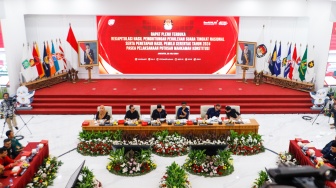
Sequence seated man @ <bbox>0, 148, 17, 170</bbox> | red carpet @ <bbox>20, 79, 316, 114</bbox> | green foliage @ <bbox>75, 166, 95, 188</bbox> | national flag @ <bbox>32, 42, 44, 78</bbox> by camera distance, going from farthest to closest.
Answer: national flag @ <bbox>32, 42, 44, 78</bbox>, red carpet @ <bbox>20, 79, 316, 114</bbox>, seated man @ <bbox>0, 148, 17, 170</bbox>, green foliage @ <bbox>75, 166, 95, 188</bbox>

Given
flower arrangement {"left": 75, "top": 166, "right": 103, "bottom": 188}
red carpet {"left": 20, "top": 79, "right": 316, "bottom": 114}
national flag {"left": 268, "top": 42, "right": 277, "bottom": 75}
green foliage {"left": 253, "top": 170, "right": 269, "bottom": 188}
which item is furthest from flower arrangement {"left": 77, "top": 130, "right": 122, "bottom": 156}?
national flag {"left": 268, "top": 42, "right": 277, "bottom": 75}

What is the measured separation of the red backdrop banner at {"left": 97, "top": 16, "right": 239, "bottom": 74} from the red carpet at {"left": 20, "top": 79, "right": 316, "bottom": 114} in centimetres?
158

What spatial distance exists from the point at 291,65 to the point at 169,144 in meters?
7.08

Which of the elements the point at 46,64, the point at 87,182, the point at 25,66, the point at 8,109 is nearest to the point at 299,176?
the point at 87,182

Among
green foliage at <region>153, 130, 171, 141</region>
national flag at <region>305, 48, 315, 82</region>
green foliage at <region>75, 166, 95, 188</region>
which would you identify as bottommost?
green foliage at <region>75, 166, 95, 188</region>

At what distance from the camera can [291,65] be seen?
13.1 m

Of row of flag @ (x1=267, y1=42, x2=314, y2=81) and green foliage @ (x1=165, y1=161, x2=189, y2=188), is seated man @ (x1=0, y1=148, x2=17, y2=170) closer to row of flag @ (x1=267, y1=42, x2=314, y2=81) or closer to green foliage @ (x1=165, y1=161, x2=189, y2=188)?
green foliage @ (x1=165, y1=161, x2=189, y2=188)

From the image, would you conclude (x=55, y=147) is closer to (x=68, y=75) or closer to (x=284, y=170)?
(x=68, y=75)

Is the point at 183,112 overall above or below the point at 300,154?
above

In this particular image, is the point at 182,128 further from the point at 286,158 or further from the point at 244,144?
the point at 286,158

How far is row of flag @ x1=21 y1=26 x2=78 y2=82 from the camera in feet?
40.5

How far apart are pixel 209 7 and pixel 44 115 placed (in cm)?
724

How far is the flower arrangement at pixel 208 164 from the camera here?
7.38m

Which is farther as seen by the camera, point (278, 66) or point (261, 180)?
point (278, 66)
